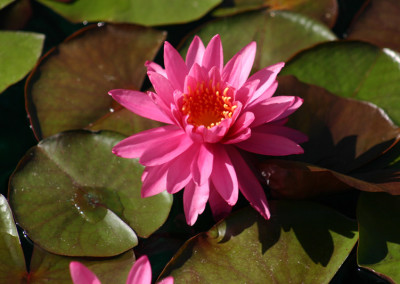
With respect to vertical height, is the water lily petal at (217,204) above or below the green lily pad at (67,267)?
above

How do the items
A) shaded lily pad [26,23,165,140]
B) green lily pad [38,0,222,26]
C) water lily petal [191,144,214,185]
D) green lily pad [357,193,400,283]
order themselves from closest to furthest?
1. water lily petal [191,144,214,185]
2. green lily pad [357,193,400,283]
3. shaded lily pad [26,23,165,140]
4. green lily pad [38,0,222,26]

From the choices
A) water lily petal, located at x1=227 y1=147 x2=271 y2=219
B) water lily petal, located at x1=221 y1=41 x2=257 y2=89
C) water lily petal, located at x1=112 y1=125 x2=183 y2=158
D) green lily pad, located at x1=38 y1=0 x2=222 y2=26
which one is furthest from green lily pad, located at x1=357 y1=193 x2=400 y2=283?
green lily pad, located at x1=38 y1=0 x2=222 y2=26

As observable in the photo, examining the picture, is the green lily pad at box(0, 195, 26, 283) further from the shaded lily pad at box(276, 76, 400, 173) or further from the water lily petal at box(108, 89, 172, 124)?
the shaded lily pad at box(276, 76, 400, 173)

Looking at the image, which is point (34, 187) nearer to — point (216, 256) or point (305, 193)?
point (216, 256)

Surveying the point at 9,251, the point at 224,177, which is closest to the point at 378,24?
the point at 224,177

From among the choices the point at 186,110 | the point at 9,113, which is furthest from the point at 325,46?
the point at 9,113

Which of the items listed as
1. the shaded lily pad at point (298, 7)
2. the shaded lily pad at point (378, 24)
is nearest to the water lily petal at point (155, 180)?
the shaded lily pad at point (298, 7)

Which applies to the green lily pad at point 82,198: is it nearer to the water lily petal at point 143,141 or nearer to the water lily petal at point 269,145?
the water lily petal at point 143,141
